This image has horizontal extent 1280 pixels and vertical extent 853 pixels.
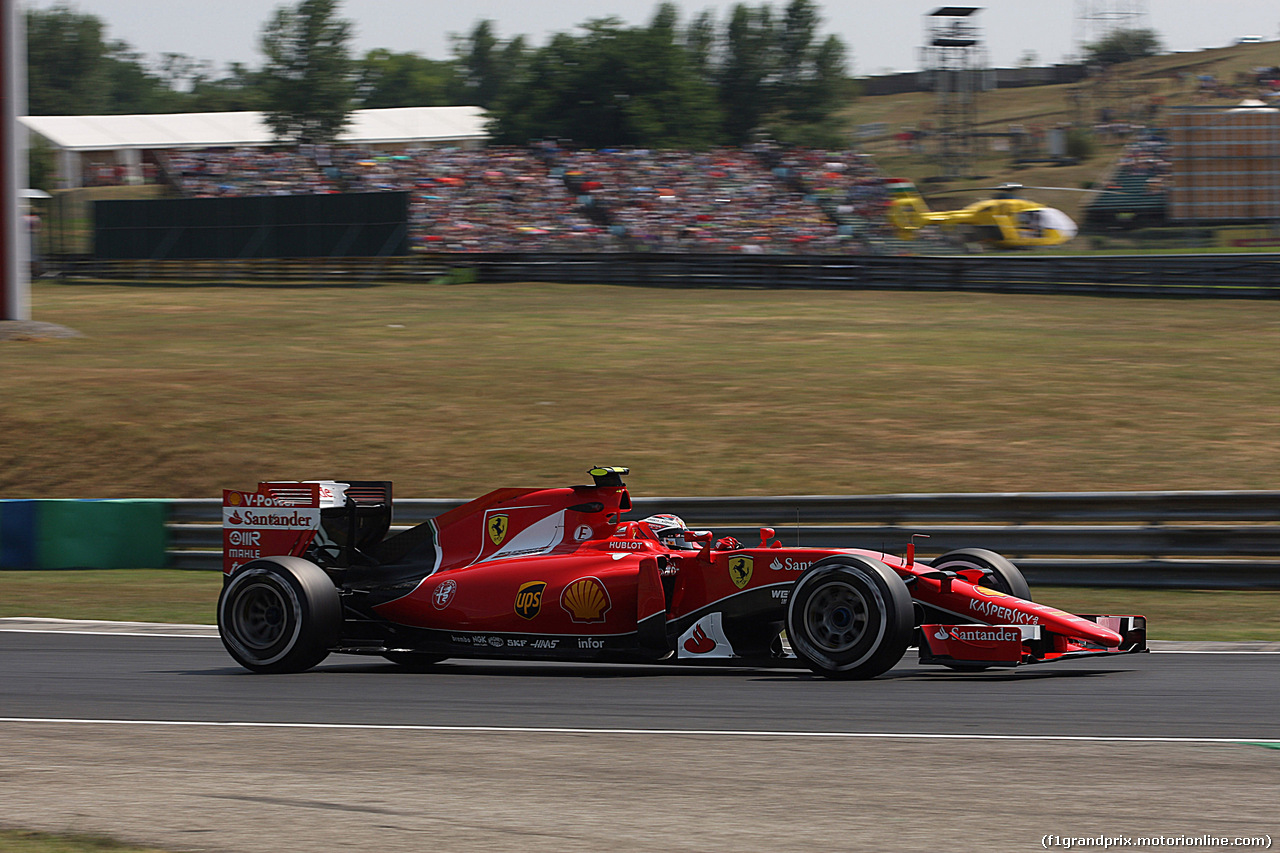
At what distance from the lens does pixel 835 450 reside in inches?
683

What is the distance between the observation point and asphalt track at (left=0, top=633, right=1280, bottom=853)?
488 centimetres

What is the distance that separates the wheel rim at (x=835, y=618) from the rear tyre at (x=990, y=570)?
78 centimetres

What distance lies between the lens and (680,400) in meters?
21.0

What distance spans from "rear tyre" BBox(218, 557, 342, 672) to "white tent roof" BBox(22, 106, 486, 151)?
218ft

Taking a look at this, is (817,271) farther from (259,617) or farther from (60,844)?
(60,844)

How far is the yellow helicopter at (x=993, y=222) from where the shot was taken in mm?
39188

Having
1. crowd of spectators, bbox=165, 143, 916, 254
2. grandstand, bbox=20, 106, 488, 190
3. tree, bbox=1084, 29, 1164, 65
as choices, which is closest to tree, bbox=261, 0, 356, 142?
grandstand, bbox=20, 106, 488, 190

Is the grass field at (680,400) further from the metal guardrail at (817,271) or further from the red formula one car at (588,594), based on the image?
the red formula one car at (588,594)

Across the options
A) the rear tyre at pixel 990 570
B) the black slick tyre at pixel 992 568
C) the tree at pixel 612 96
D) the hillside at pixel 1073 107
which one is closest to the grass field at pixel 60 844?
the rear tyre at pixel 990 570

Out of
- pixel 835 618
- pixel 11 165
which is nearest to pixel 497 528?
pixel 835 618

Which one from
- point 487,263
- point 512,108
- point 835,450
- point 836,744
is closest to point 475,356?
point 835,450

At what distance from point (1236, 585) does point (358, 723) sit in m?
7.84

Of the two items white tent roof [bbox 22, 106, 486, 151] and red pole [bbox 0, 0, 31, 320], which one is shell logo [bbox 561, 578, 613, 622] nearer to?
red pole [bbox 0, 0, 31, 320]

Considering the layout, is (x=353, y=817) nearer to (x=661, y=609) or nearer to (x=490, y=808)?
(x=490, y=808)
